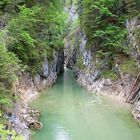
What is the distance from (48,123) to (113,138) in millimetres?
4188

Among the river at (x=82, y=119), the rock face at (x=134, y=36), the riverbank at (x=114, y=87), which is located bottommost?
the river at (x=82, y=119)

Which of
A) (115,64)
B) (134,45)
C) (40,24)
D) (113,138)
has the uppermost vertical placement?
(40,24)

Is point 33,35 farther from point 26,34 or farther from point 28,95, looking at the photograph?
point 28,95

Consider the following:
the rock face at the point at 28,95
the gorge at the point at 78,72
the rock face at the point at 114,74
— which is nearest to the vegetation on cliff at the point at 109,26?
the gorge at the point at 78,72

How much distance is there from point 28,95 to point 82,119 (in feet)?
20.0

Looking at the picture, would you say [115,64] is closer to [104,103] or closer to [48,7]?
[104,103]

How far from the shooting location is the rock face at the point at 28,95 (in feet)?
52.3

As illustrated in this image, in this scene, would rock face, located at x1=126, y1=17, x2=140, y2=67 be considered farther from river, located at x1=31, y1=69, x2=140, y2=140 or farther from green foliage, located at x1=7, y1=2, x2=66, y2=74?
green foliage, located at x1=7, y1=2, x2=66, y2=74

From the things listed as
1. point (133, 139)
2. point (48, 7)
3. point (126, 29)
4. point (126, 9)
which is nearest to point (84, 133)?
point (133, 139)

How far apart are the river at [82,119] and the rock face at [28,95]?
546 mm

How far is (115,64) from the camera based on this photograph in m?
28.1

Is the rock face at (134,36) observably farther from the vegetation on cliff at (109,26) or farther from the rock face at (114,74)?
the vegetation on cliff at (109,26)

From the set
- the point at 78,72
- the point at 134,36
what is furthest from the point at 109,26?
the point at 78,72

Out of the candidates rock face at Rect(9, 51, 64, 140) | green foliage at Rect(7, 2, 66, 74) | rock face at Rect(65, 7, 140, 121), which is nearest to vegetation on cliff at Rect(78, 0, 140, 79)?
rock face at Rect(65, 7, 140, 121)
